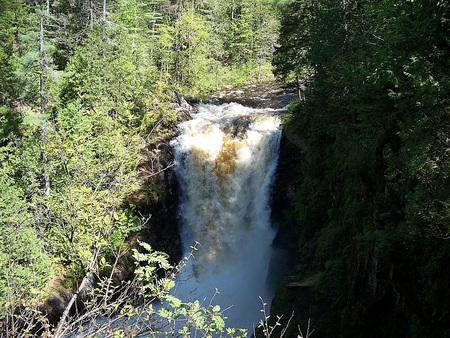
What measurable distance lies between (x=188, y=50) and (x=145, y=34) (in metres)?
5.55

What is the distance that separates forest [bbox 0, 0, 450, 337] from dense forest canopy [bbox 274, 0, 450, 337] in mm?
40

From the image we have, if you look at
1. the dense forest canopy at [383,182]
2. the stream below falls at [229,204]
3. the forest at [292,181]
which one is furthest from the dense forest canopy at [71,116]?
the dense forest canopy at [383,182]

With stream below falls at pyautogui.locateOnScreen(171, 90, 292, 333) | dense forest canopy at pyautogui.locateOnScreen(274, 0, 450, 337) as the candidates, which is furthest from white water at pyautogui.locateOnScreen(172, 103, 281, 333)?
dense forest canopy at pyautogui.locateOnScreen(274, 0, 450, 337)

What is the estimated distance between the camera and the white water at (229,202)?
17.7 m

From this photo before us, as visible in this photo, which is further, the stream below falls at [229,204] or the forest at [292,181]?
the stream below falls at [229,204]

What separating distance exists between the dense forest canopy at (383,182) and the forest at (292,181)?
4 centimetres

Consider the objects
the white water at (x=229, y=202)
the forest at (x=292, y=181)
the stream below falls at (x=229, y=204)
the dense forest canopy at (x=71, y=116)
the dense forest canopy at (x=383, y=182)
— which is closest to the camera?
the forest at (x=292, y=181)

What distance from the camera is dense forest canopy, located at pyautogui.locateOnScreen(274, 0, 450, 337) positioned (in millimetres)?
5332

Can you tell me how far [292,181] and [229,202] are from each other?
12.0ft

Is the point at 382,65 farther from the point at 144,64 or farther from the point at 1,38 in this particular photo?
the point at 1,38

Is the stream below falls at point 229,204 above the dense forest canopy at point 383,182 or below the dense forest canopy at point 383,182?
below

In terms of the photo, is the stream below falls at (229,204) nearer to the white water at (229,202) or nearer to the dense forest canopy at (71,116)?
the white water at (229,202)

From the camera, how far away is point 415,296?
5621mm

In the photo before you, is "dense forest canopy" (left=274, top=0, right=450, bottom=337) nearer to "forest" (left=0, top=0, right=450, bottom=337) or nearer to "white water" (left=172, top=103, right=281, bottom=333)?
"forest" (left=0, top=0, right=450, bottom=337)
